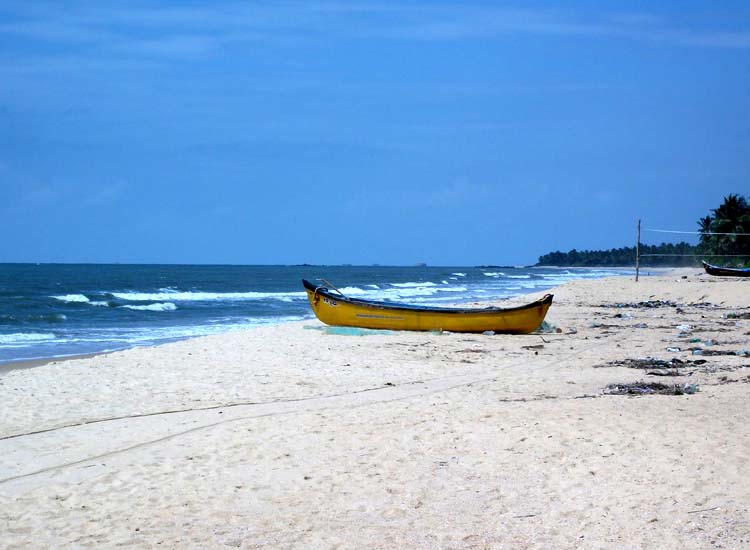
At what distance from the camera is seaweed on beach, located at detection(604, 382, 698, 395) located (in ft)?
28.8

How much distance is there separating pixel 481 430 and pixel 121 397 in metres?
4.55

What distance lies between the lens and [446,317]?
16.7m

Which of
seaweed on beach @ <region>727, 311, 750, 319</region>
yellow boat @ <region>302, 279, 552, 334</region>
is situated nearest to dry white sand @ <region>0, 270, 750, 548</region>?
yellow boat @ <region>302, 279, 552, 334</region>

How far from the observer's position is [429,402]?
8672 millimetres

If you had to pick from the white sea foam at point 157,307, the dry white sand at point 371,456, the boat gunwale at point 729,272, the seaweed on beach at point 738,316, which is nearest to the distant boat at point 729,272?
Answer: the boat gunwale at point 729,272

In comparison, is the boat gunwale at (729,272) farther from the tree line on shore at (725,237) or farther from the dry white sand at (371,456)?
the dry white sand at (371,456)

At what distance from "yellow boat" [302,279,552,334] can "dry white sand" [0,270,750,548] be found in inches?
189

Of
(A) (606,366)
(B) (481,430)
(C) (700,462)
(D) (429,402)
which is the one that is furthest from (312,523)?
(A) (606,366)

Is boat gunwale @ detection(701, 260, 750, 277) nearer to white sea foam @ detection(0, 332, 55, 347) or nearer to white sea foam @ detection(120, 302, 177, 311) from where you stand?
white sea foam @ detection(120, 302, 177, 311)

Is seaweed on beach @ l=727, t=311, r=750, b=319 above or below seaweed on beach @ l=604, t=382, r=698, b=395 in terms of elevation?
above

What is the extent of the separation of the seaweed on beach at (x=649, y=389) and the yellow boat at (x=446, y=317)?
7.35 meters

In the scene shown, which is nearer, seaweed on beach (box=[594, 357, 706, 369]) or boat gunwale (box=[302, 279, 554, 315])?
seaweed on beach (box=[594, 357, 706, 369])

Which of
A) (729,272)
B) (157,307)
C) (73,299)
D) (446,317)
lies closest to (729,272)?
(729,272)

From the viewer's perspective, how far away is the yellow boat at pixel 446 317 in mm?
16734
